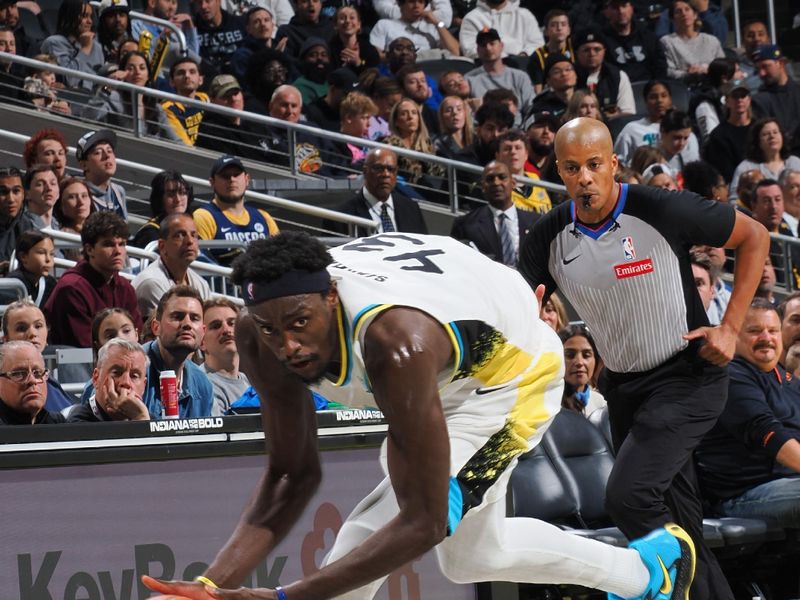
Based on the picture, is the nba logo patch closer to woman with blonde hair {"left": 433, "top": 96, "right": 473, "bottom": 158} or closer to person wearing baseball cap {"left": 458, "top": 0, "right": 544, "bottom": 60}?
woman with blonde hair {"left": 433, "top": 96, "right": 473, "bottom": 158}

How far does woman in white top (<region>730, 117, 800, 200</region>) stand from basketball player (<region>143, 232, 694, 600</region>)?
8340 mm

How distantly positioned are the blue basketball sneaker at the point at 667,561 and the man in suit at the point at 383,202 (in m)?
5.38

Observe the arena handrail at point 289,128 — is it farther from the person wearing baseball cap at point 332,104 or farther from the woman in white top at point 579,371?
the woman in white top at point 579,371

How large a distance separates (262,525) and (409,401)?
0.72 metres

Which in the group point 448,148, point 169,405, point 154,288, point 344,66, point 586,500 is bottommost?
point 586,500

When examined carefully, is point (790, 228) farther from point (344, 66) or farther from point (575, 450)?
point (575, 450)

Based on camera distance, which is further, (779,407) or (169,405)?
(779,407)

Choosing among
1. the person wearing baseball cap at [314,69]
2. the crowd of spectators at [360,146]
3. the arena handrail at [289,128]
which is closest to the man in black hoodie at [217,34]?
the crowd of spectators at [360,146]

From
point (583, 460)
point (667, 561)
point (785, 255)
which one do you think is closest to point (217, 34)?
point (785, 255)

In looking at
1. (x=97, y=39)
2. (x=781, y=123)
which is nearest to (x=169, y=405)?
(x=97, y=39)

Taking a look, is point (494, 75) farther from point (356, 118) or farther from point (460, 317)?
point (460, 317)

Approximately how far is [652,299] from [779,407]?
1.78 metres

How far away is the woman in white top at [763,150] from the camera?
12.6 m

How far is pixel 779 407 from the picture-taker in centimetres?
673
